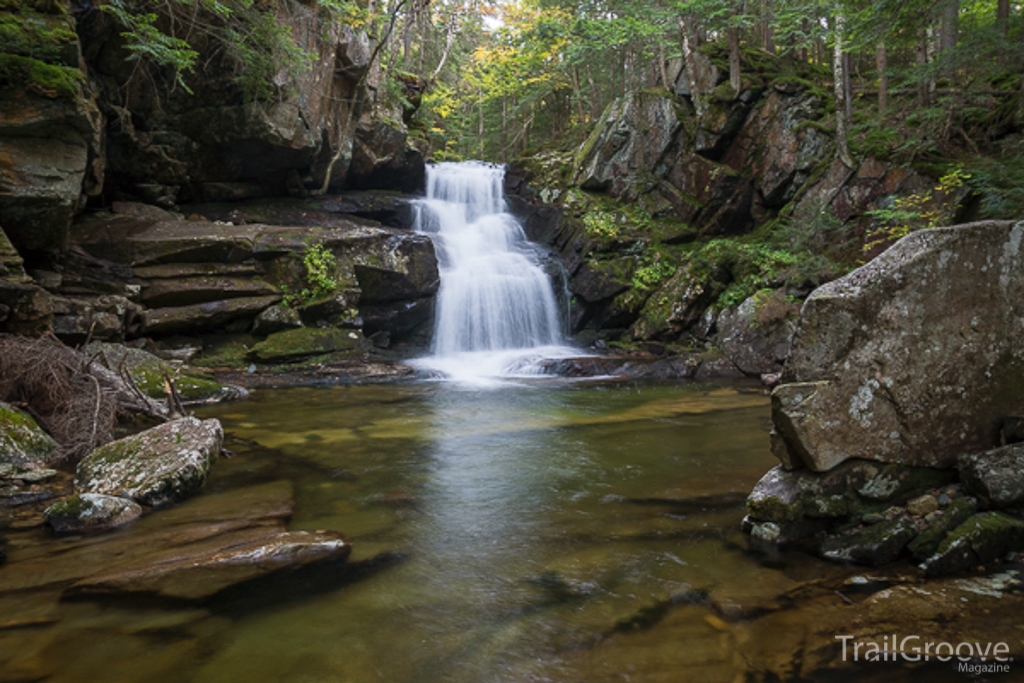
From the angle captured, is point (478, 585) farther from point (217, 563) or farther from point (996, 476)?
point (996, 476)

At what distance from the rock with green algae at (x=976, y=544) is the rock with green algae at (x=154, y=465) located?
18.2 feet

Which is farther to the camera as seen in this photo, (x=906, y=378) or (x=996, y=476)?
(x=906, y=378)

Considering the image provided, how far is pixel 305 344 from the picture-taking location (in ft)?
42.4

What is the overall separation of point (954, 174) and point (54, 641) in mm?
13420

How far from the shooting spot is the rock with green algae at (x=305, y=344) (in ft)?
41.1

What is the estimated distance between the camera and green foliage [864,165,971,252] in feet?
34.6

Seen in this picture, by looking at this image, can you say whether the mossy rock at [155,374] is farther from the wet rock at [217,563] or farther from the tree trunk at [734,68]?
the tree trunk at [734,68]

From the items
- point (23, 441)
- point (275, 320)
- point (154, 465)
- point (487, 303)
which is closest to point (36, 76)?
point (23, 441)

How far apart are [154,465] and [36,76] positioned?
262 inches

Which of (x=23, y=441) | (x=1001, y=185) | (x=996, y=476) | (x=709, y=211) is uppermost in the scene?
(x=709, y=211)

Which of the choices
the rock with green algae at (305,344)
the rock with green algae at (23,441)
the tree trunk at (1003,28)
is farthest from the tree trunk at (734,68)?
the rock with green algae at (23,441)

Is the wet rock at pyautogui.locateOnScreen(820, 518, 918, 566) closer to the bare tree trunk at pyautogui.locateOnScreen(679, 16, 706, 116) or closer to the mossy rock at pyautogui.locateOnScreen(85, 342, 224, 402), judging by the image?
the mossy rock at pyautogui.locateOnScreen(85, 342, 224, 402)

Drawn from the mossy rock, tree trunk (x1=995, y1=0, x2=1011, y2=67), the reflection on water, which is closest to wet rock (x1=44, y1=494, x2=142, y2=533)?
the reflection on water

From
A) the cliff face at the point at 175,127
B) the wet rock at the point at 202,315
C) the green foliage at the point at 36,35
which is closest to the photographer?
the green foliage at the point at 36,35
